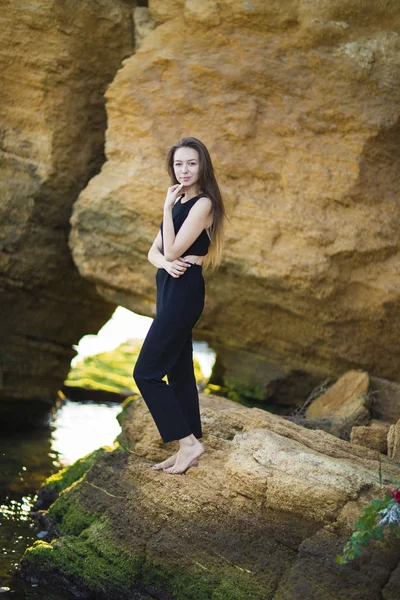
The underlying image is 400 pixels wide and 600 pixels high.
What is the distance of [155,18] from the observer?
731 centimetres

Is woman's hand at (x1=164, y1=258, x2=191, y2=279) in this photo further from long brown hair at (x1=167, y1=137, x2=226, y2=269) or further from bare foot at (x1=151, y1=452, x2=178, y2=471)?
bare foot at (x1=151, y1=452, x2=178, y2=471)

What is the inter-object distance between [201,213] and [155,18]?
123 inches

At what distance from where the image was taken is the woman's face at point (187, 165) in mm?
4988

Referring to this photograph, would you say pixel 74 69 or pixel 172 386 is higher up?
pixel 74 69

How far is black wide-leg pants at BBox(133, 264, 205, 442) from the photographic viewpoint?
4891 millimetres

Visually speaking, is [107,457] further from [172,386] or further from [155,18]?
[155,18]

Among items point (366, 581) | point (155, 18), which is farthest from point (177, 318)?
point (155, 18)

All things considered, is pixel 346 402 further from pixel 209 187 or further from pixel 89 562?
pixel 89 562

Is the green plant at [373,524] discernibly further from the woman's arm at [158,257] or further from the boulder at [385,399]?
the boulder at [385,399]

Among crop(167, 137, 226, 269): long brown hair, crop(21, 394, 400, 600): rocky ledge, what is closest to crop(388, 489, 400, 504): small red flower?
crop(21, 394, 400, 600): rocky ledge

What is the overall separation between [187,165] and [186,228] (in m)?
0.40

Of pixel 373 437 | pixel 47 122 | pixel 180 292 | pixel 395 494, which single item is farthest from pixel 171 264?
pixel 47 122

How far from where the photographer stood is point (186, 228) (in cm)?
491

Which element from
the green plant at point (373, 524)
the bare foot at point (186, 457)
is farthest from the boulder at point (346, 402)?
the green plant at point (373, 524)
